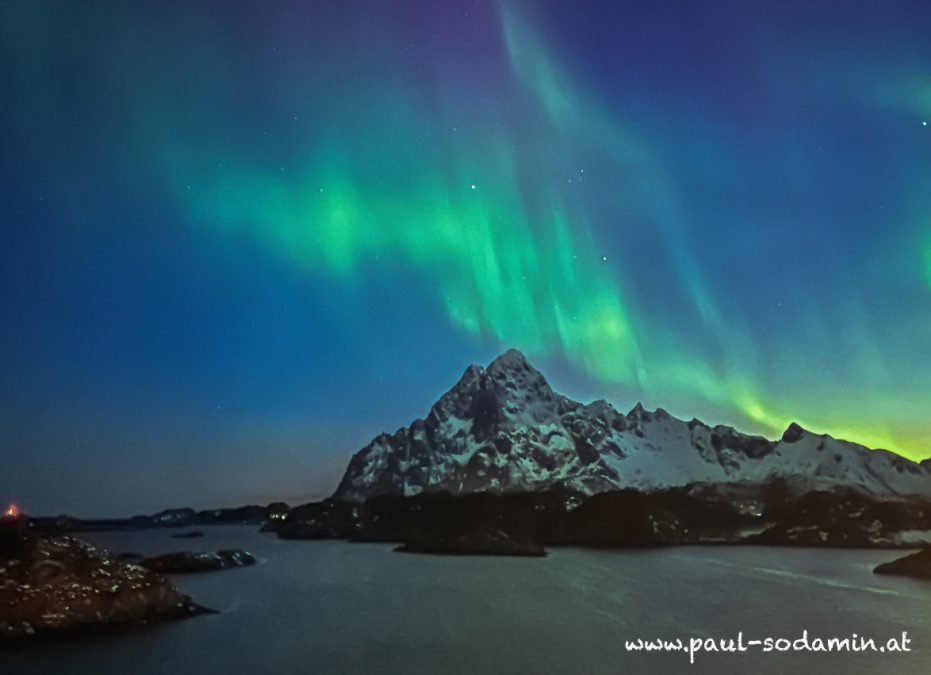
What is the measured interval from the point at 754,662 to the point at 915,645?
13602 mm

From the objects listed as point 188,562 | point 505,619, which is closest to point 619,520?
point 188,562

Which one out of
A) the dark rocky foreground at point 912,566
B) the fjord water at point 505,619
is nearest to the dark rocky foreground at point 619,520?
the fjord water at point 505,619

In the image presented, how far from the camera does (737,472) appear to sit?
17250 cm

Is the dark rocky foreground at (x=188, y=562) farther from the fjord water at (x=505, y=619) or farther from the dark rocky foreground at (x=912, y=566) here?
the dark rocky foreground at (x=912, y=566)

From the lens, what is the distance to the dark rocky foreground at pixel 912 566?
2387 inches

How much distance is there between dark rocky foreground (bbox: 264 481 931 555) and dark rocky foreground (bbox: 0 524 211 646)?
187 ft

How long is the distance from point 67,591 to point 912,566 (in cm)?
6737

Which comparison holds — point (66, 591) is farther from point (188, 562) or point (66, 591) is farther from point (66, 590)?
point (188, 562)

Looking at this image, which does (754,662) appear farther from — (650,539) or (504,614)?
(650,539)

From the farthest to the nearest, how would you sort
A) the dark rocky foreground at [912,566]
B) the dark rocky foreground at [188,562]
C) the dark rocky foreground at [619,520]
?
1. the dark rocky foreground at [619,520]
2. the dark rocky foreground at [188,562]
3. the dark rocky foreground at [912,566]

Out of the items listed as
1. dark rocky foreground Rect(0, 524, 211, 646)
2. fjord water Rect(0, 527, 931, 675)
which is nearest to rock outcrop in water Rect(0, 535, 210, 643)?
dark rocky foreground Rect(0, 524, 211, 646)

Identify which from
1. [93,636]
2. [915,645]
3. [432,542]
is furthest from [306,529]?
[915,645]

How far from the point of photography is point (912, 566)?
63.4 m

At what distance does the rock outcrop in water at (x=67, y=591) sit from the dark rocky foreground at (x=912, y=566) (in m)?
60.4
